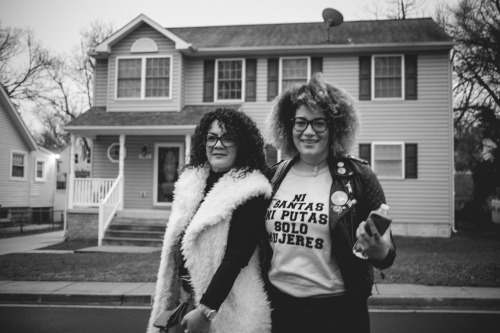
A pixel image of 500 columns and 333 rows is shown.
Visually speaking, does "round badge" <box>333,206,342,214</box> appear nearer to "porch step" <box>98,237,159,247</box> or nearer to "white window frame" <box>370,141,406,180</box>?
"porch step" <box>98,237,159,247</box>

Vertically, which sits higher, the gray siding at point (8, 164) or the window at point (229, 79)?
the window at point (229, 79)

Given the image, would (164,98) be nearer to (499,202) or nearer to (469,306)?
(469,306)

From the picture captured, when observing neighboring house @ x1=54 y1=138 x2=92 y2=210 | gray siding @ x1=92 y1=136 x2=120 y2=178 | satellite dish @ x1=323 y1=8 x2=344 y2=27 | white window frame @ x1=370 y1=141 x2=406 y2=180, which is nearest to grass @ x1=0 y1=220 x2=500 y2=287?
white window frame @ x1=370 y1=141 x2=406 y2=180

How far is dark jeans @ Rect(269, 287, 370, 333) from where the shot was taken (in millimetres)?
1912

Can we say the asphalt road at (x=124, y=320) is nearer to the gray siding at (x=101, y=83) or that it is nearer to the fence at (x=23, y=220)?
the gray siding at (x=101, y=83)

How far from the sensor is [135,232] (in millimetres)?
12516

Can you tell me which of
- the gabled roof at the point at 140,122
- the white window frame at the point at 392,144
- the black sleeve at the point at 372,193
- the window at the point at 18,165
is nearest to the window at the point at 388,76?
the white window frame at the point at 392,144

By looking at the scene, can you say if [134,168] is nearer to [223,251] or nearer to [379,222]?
[223,251]

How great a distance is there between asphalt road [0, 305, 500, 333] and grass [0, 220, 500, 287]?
1472 mm

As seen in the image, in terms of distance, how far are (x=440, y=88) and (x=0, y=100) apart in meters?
19.2

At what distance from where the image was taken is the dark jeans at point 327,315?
1.91 meters

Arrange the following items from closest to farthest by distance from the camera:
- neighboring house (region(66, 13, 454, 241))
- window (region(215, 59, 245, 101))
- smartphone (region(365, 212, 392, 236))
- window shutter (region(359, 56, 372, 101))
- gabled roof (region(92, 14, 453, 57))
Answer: smartphone (region(365, 212, 392, 236)) < neighboring house (region(66, 13, 454, 241)) < gabled roof (region(92, 14, 453, 57)) < window shutter (region(359, 56, 372, 101)) < window (region(215, 59, 245, 101))

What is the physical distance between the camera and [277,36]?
1569cm

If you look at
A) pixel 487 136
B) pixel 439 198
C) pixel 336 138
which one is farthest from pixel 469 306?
pixel 487 136
